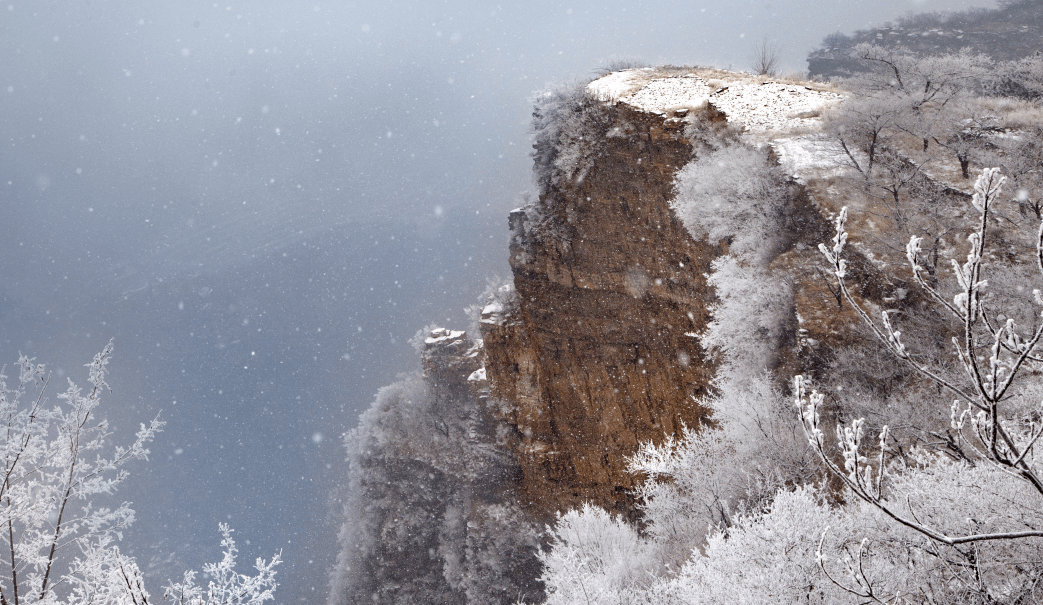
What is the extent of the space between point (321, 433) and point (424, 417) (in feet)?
98.2

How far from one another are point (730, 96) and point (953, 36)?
2103cm

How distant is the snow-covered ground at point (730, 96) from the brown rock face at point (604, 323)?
128cm

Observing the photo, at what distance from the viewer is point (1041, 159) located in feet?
36.8

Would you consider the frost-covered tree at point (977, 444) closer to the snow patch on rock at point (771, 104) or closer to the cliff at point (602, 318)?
the cliff at point (602, 318)

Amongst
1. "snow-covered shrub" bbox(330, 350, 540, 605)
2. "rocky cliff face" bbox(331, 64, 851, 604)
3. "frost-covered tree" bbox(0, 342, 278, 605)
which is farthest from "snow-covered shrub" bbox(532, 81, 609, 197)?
"frost-covered tree" bbox(0, 342, 278, 605)

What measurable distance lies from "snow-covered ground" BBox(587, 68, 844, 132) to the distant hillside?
27.6 ft

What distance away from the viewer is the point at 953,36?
29359mm

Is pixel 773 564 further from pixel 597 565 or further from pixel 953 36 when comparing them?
pixel 953 36

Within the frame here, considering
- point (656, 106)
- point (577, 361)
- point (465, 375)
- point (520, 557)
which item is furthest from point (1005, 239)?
point (465, 375)

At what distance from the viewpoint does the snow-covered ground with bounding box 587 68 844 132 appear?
16.6 m

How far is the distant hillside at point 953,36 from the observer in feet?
87.4

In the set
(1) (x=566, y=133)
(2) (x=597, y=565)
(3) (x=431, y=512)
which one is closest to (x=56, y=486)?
(2) (x=597, y=565)

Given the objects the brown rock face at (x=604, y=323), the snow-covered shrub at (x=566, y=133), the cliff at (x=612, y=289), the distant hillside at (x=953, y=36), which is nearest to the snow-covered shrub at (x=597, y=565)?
the brown rock face at (x=604, y=323)

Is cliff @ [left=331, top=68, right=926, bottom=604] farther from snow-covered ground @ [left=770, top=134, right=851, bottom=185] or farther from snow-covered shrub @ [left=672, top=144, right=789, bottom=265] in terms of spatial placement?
snow-covered shrub @ [left=672, top=144, right=789, bottom=265]
